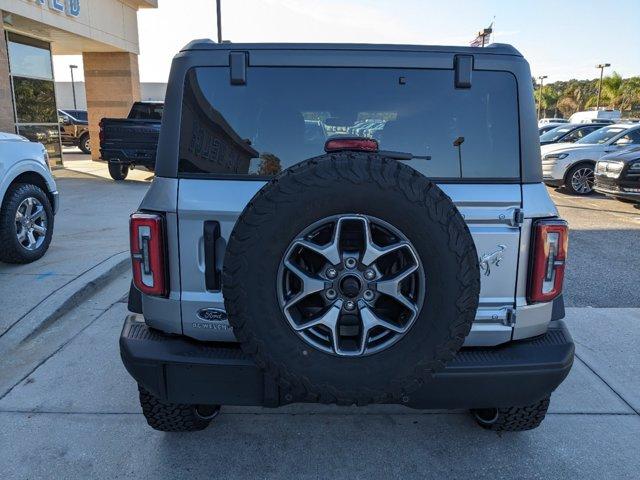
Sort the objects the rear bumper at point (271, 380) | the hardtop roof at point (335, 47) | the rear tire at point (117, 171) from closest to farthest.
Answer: the rear bumper at point (271, 380), the hardtop roof at point (335, 47), the rear tire at point (117, 171)

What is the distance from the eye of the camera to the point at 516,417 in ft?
8.81

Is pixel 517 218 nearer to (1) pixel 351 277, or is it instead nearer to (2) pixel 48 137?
(1) pixel 351 277

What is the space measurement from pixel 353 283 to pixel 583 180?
462 inches

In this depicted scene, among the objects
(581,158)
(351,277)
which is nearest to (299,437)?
(351,277)

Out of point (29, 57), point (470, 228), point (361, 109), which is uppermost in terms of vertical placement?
point (29, 57)

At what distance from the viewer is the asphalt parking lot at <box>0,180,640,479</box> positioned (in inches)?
100

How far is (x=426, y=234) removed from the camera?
75.0 inches

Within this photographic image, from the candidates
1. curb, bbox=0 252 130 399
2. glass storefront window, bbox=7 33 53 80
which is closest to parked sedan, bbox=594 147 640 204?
curb, bbox=0 252 130 399

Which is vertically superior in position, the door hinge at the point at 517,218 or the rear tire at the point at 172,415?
the door hinge at the point at 517,218

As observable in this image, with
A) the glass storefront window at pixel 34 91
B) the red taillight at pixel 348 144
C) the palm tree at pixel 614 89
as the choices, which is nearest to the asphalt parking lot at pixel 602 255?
the red taillight at pixel 348 144

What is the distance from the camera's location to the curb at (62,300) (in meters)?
3.92

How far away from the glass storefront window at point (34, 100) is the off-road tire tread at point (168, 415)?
11.6 m

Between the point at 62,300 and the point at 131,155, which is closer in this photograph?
the point at 62,300

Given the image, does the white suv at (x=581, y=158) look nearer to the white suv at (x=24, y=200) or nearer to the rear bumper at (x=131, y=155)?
the rear bumper at (x=131, y=155)
